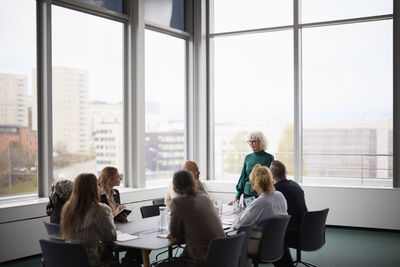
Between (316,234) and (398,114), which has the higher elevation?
(398,114)

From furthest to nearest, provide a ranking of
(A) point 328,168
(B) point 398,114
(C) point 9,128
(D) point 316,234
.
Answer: (A) point 328,168 < (B) point 398,114 < (C) point 9,128 < (D) point 316,234

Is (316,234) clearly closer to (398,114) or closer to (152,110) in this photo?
(398,114)

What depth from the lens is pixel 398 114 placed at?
708cm

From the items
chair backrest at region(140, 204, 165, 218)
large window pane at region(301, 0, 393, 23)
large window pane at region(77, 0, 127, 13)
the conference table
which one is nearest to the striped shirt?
the conference table

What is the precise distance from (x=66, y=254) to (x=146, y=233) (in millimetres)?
843

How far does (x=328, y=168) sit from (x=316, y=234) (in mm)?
3395

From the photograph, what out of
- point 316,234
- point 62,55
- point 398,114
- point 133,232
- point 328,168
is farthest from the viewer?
point 328,168

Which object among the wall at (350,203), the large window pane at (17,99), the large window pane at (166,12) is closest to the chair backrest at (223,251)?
the large window pane at (17,99)

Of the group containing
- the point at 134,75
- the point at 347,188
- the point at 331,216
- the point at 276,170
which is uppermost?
the point at 134,75

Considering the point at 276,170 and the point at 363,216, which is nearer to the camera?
the point at 276,170

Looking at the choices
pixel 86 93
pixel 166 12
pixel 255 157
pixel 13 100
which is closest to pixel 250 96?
pixel 166 12

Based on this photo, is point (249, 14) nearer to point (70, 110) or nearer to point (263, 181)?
point (70, 110)

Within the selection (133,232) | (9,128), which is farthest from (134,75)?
(133,232)

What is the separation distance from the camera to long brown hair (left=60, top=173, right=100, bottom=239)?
3.21 m
